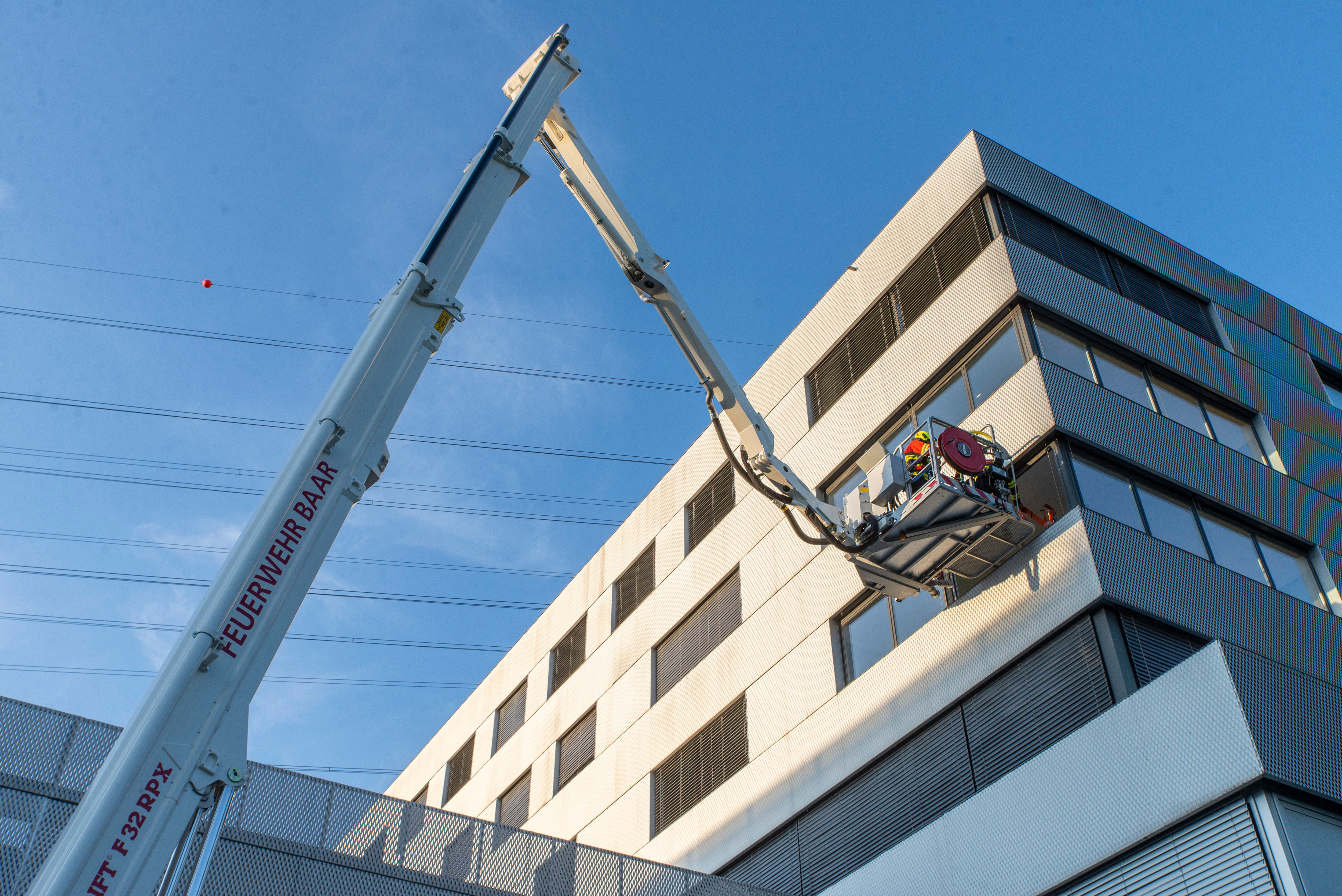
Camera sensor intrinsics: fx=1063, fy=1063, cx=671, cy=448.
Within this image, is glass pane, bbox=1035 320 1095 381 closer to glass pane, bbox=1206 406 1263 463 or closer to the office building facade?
the office building facade

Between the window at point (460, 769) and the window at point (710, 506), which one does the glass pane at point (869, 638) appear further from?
the window at point (460, 769)

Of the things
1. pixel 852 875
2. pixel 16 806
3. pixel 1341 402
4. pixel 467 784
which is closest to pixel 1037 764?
pixel 852 875

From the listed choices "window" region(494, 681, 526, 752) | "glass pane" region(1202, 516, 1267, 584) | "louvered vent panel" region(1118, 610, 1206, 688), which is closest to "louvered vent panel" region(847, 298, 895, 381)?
"glass pane" region(1202, 516, 1267, 584)

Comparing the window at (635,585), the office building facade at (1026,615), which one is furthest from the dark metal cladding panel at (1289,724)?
the window at (635,585)

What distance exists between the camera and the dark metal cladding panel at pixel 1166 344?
2109cm

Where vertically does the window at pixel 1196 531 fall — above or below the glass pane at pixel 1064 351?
below

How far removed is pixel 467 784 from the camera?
129ft

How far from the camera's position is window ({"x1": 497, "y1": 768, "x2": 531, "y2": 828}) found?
3425cm

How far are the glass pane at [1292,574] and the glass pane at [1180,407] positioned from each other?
2.60 metres

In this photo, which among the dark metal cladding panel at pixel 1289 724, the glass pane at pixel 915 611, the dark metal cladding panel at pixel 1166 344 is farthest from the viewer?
the dark metal cladding panel at pixel 1166 344

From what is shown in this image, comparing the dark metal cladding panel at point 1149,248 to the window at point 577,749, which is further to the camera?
the window at point 577,749

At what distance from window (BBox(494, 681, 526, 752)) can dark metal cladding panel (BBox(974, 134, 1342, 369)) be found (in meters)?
23.9

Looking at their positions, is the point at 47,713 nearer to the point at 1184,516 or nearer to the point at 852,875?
the point at 852,875

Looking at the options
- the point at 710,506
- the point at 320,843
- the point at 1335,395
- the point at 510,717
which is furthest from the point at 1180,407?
the point at 510,717
